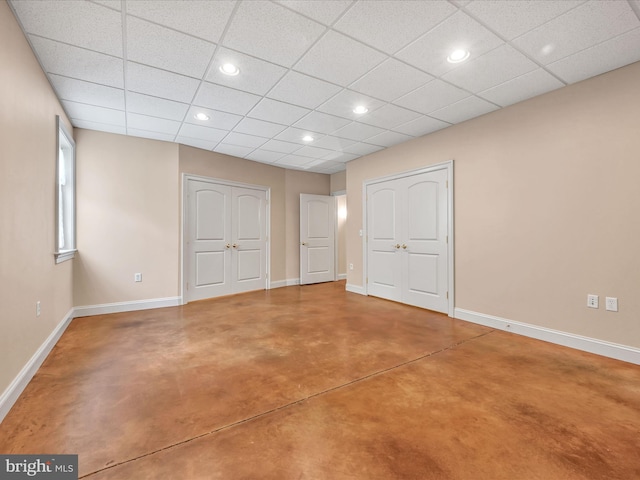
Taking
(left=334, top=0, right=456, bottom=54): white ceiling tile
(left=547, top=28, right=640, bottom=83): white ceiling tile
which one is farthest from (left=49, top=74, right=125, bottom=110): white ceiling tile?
(left=547, top=28, right=640, bottom=83): white ceiling tile

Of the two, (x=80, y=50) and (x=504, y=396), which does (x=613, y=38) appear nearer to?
(x=504, y=396)

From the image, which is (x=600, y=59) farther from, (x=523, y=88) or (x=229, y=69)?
(x=229, y=69)

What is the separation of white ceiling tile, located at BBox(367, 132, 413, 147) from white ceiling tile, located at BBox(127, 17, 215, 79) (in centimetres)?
254

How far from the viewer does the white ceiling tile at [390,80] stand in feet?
8.36

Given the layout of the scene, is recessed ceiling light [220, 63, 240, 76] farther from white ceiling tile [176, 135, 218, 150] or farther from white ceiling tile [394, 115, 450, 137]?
white ceiling tile [394, 115, 450, 137]

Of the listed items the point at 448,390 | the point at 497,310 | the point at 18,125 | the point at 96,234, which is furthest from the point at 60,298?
the point at 497,310

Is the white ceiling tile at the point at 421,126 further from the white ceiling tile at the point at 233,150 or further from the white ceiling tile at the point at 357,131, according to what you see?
the white ceiling tile at the point at 233,150

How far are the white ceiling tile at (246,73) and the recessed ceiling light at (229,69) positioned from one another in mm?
26

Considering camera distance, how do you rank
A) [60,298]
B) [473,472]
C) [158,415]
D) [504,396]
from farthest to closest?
[60,298]
[504,396]
[158,415]
[473,472]

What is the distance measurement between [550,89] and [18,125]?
14.9 ft

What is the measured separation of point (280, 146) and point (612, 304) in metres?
4.37

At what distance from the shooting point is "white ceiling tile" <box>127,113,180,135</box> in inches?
141

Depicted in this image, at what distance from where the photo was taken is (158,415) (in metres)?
1.79

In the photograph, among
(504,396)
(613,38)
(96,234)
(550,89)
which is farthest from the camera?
(96,234)
